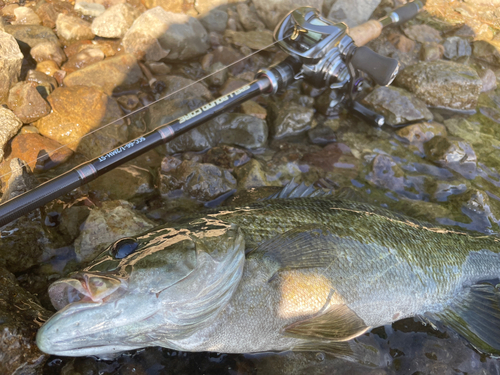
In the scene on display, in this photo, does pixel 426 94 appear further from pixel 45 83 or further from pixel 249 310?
pixel 45 83

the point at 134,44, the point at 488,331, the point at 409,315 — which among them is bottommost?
the point at 488,331

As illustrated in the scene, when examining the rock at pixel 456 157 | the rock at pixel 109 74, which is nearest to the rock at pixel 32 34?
the rock at pixel 109 74

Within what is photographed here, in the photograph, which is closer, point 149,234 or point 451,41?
point 149,234

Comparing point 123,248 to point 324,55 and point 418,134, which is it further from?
point 418,134

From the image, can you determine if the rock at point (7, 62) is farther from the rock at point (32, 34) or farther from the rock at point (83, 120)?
the rock at point (32, 34)

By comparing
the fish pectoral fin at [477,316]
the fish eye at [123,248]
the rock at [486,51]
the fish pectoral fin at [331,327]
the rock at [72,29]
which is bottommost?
the fish pectoral fin at [477,316]

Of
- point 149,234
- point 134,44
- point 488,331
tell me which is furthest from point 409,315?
point 134,44
